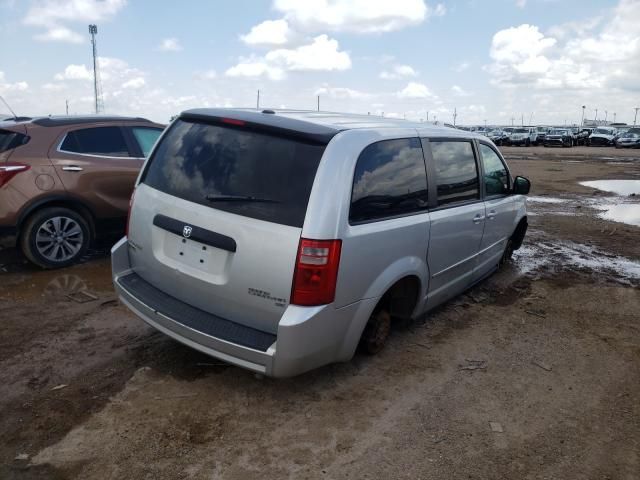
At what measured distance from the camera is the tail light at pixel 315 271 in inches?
114

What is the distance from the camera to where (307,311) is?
2.95m

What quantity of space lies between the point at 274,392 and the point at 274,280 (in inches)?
36.6

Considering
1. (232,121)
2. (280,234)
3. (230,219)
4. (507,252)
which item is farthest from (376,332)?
(507,252)

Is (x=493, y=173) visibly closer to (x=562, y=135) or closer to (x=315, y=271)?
(x=315, y=271)

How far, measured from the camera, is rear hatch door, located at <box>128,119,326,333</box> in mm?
2973

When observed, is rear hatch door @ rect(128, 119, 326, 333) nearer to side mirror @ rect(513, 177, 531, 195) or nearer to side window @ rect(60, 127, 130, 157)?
side window @ rect(60, 127, 130, 157)

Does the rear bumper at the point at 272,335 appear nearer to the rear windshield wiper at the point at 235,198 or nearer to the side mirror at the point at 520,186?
the rear windshield wiper at the point at 235,198

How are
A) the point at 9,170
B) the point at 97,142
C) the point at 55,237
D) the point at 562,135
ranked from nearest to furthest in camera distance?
1. the point at 9,170
2. the point at 55,237
3. the point at 97,142
4. the point at 562,135

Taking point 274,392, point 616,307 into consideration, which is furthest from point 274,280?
point 616,307

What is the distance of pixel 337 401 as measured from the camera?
11.1ft

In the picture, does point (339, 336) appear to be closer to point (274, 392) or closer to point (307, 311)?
point (307, 311)

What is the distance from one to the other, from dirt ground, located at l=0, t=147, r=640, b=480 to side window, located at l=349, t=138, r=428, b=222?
121 centimetres

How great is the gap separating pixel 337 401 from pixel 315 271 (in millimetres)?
993

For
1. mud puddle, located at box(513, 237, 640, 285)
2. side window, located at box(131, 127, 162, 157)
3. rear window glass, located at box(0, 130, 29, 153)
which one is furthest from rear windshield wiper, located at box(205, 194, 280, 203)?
mud puddle, located at box(513, 237, 640, 285)
